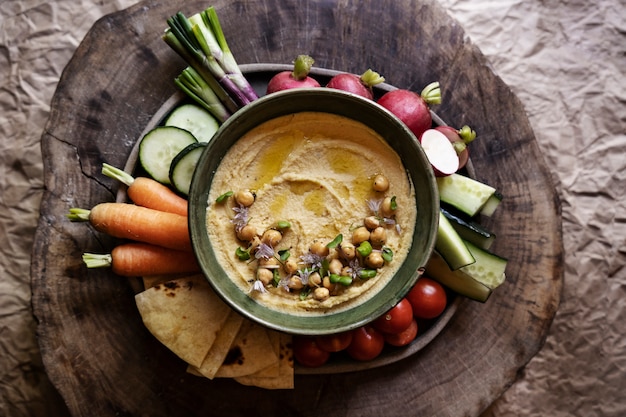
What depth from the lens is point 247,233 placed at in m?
2.37

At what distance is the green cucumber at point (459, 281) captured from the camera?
264cm

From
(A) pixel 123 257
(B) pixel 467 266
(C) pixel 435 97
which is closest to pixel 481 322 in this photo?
(B) pixel 467 266

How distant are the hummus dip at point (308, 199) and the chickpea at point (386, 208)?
0.02 metres

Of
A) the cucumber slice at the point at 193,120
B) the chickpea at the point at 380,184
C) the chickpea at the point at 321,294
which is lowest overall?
the chickpea at the point at 321,294

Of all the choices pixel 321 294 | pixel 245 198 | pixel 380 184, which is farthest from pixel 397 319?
pixel 245 198

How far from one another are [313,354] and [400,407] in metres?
0.57

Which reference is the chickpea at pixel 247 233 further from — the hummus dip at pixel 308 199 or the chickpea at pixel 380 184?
the chickpea at pixel 380 184

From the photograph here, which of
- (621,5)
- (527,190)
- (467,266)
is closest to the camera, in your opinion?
(467,266)

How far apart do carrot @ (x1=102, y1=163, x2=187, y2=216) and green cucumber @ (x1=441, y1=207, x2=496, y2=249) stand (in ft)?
4.23

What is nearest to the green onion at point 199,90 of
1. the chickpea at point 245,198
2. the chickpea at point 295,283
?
the chickpea at point 245,198

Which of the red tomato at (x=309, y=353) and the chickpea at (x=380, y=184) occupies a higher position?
the chickpea at (x=380, y=184)

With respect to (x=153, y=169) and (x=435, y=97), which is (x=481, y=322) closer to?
(x=435, y=97)

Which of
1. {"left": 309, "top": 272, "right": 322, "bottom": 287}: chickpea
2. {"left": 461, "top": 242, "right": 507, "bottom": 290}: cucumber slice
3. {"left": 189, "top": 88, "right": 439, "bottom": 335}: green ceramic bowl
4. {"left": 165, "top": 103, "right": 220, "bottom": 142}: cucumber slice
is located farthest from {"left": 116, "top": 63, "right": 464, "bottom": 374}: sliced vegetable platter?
{"left": 309, "top": 272, "right": 322, "bottom": 287}: chickpea

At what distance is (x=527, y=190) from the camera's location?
2.83 m
